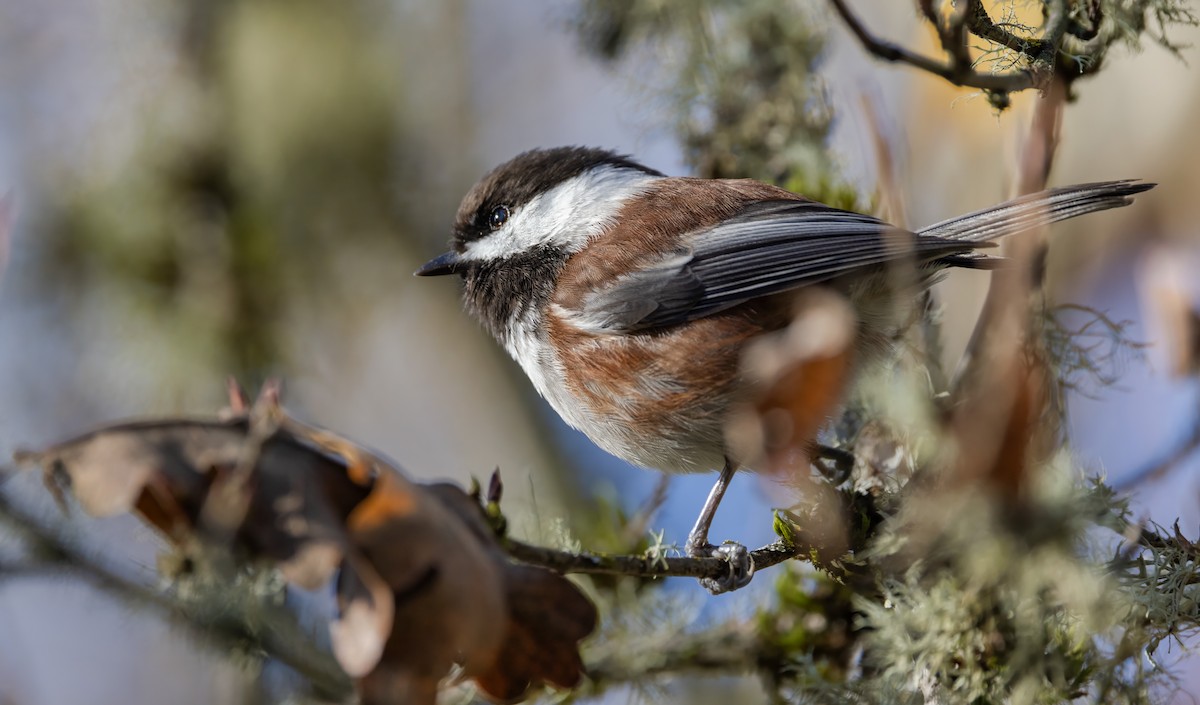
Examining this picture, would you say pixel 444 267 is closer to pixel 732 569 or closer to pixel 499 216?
pixel 499 216

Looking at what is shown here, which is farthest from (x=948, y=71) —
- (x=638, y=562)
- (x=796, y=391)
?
(x=638, y=562)

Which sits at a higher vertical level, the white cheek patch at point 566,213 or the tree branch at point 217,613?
the white cheek patch at point 566,213

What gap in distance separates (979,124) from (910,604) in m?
3.07

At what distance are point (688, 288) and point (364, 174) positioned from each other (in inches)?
104

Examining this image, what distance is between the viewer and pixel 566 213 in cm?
285

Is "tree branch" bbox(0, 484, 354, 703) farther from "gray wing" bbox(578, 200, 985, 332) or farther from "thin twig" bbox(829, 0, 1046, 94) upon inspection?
"thin twig" bbox(829, 0, 1046, 94)

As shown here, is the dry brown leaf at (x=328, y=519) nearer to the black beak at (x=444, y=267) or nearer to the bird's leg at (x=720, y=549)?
the bird's leg at (x=720, y=549)

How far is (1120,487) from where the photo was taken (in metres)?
1.97

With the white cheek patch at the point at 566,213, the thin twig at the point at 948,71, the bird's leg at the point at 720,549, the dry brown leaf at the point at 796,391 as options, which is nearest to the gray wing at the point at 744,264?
the white cheek patch at the point at 566,213

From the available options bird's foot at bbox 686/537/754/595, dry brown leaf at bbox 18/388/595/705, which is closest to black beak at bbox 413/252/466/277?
bird's foot at bbox 686/537/754/595

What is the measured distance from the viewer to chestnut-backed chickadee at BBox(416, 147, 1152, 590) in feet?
7.72

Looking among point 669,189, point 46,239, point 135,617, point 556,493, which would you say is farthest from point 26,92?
point 135,617

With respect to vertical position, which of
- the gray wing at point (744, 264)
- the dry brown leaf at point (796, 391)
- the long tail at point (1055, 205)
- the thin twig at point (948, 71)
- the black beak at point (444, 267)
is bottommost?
the dry brown leaf at point (796, 391)

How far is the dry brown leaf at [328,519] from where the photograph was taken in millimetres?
1131
